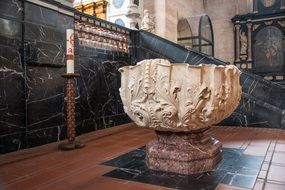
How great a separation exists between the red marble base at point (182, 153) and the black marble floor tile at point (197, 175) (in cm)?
7

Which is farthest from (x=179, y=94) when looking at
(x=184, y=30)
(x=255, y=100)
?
(x=184, y=30)

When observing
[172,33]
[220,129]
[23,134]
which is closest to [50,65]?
[23,134]

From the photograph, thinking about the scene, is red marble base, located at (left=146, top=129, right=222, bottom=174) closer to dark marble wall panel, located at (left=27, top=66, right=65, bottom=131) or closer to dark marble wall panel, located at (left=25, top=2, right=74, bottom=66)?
dark marble wall panel, located at (left=27, top=66, right=65, bottom=131)

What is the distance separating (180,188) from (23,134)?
1936mm

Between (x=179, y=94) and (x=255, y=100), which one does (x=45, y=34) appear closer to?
(x=179, y=94)

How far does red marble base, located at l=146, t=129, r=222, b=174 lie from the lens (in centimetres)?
238

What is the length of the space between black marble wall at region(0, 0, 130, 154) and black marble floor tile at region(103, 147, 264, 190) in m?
1.10

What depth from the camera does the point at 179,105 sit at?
2.29 meters

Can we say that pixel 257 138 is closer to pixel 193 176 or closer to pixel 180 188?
pixel 193 176

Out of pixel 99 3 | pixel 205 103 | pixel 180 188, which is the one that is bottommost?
pixel 180 188

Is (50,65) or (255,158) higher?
(50,65)

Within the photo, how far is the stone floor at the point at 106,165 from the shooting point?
2092mm

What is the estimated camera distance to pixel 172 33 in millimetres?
7930

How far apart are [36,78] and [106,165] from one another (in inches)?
56.3
